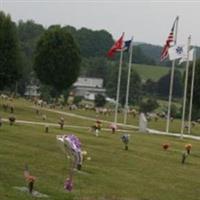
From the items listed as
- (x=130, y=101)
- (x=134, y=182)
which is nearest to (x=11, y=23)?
(x=134, y=182)

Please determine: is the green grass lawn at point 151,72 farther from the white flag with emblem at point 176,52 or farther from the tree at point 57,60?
the white flag with emblem at point 176,52

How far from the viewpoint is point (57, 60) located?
3029 inches

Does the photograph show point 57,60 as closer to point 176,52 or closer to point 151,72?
point 176,52

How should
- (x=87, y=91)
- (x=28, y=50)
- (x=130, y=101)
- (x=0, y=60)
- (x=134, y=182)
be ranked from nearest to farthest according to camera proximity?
(x=134, y=182), (x=0, y=60), (x=130, y=101), (x=28, y=50), (x=87, y=91)

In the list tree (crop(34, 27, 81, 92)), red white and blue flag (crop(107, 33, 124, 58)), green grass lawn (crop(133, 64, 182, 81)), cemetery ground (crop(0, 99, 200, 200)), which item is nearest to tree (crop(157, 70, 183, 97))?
green grass lawn (crop(133, 64, 182, 81))

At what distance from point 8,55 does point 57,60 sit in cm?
1497

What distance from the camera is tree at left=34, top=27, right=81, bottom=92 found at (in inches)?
3009

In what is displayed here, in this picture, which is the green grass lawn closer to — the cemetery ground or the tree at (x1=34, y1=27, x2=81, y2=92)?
the tree at (x1=34, y1=27, x2=81, y2=92)

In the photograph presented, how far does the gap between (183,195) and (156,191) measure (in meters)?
0.74

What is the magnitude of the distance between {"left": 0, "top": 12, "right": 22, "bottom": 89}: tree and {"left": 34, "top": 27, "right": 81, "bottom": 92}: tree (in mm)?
12159

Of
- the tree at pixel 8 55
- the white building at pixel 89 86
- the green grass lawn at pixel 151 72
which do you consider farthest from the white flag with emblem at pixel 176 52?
the green grass lawn at pixel 151 72

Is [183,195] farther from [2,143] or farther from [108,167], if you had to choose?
[2,143]

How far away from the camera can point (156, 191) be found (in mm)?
18906

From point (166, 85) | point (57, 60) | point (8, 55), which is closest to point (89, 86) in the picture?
point (166, 85)
